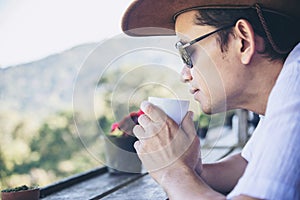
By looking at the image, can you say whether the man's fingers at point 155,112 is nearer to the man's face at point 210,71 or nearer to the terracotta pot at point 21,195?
the man's face at point 210,71

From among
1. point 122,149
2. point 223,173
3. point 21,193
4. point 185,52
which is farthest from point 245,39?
point 122,149

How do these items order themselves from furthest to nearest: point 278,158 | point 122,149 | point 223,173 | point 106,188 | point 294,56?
point 122,149, point 106,188, point 223,173, point 294,56, point 278,158

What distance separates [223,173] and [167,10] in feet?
1.67

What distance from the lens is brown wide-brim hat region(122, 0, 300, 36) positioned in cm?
111

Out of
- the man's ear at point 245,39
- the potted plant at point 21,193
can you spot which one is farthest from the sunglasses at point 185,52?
the potted plant at point 21,193

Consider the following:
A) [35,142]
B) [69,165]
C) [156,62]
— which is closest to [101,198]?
[156,62]

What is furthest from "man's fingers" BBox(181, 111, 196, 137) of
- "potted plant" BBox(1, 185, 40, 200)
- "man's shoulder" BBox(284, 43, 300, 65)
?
"potted plant" BBox(1, 185, 40, 200)

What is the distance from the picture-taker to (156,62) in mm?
1474

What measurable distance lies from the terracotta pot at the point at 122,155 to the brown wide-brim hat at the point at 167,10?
0.55 metres

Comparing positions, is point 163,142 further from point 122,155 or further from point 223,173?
point 122,155

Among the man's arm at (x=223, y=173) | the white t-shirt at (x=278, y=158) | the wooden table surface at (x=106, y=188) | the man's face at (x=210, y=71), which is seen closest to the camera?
the white t-shirt at (x=278, y=158)

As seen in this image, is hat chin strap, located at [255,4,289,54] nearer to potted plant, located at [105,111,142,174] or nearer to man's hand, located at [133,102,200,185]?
man's hand, located at [133,102,200,185]

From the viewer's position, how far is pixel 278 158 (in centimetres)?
85

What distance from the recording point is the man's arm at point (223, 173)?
4.26ft
